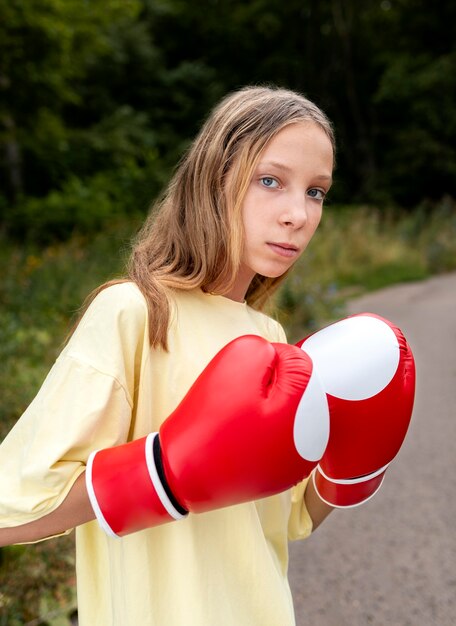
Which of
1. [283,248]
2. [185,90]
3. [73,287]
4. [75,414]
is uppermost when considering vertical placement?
[283,248]

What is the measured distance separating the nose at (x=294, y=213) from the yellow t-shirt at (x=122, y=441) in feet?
0.62

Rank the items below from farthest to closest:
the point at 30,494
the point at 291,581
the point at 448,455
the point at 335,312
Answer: the point at 335,312 < the point at 448,455 < the point at 291,581 < the point at 30,494

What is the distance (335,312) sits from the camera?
17.1 ft

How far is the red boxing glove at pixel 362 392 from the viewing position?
903mm

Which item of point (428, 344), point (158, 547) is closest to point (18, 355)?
point (158, 547)

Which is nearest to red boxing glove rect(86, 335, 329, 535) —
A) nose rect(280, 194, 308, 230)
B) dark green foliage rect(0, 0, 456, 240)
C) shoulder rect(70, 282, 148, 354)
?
shoulder rect(70, 282, 148, 354)

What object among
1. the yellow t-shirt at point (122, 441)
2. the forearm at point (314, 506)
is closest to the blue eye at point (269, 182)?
the yellow t-shirt at point (122, 441)

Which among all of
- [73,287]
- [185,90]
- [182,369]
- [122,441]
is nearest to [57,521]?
[122,441]

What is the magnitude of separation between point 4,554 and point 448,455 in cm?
229

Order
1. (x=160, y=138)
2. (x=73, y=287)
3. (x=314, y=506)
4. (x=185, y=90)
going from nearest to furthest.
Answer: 1. (x=314, y=506)
2. (x=73, y=287)
3. (x=160, y=138)
4. (x=185, y=90)

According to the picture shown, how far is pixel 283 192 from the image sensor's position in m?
0.94

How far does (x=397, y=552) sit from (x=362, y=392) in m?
1.78

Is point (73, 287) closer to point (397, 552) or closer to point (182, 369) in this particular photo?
point (397, 552)

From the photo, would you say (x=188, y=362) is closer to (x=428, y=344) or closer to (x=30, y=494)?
(x=30, y=494)
